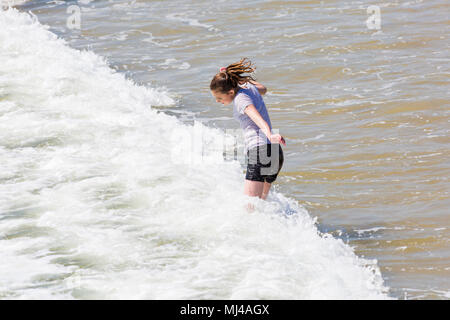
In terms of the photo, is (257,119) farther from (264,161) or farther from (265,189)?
(265,189)

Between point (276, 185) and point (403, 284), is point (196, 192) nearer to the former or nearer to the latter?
point (276, 185)

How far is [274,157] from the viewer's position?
6.28 metres

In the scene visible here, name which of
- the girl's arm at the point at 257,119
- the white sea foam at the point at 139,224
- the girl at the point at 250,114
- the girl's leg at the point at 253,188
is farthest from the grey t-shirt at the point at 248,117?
the white sea foam at the point at 139,224

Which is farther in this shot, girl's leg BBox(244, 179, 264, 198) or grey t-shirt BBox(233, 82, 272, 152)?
girl's leg BBox(244, 179, 264, 198)

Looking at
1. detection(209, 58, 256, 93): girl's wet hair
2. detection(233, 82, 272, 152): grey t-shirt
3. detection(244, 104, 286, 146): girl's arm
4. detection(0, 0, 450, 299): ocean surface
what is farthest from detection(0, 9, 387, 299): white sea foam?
detection(209, 58, 256, 93): girl's wet hair

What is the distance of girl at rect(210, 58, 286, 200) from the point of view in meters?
6.12

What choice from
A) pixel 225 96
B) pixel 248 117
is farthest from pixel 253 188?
pixel 225 96

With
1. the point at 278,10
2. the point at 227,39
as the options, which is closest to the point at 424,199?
the point at 227,39

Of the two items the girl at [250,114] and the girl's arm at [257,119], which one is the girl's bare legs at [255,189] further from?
the girl's arm at [257,119]

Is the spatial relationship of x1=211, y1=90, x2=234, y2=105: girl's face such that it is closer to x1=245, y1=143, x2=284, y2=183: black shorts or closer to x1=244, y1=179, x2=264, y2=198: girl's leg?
x1=245, y1=143, x2=284, y2=183: black shorts

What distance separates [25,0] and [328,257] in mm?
16872

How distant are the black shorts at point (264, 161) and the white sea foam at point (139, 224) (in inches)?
14.1

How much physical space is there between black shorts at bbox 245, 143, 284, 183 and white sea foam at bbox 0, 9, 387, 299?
1.17 ft

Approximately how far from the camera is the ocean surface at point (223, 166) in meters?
5.57
